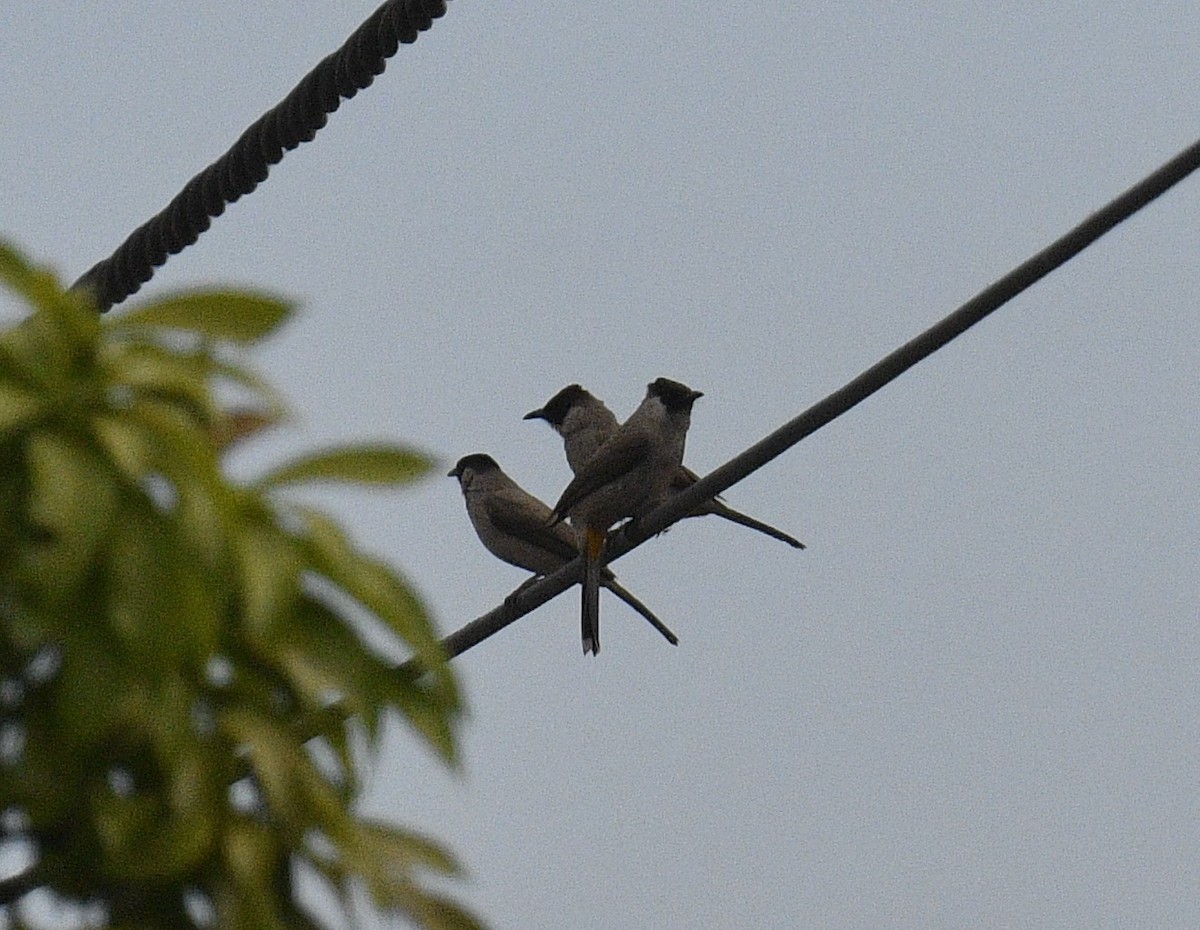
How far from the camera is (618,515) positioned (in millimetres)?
11430

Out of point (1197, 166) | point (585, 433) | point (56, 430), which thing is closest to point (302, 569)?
point (56, 430)

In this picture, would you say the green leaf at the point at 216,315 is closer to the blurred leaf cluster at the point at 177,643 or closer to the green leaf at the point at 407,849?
the blurred leaf cluster at the point at 177,643

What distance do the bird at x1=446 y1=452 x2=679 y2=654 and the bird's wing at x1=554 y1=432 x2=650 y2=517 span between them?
1.00m

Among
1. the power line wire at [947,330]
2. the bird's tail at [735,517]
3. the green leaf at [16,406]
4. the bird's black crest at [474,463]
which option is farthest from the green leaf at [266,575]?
the bird's black crest at [474,463]

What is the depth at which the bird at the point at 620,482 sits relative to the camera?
11.4m

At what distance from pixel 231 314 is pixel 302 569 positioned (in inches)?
10.7

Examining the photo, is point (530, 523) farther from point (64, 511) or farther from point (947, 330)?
point (64, 511)

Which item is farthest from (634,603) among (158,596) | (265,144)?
(158,596)

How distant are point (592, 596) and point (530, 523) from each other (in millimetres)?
2178

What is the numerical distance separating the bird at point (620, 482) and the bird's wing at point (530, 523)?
1.40 meters

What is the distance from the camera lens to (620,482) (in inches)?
448

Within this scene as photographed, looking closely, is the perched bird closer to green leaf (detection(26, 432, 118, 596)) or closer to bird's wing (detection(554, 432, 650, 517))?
bird's wing (detection(554, 432, 650, 517))

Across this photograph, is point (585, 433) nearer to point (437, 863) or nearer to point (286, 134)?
point (286, 134)

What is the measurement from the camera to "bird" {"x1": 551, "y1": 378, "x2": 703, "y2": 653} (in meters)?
11.4
